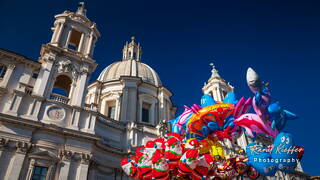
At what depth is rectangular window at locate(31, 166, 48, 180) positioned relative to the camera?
567 inches

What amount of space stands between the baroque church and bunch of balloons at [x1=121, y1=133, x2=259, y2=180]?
13.1 ft

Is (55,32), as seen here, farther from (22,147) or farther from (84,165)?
(84,165)

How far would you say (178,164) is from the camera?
29.0 feet

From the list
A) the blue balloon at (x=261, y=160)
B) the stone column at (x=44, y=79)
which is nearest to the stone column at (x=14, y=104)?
the stone column at (x=44, y=79)

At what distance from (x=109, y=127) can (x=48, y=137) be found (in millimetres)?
5849

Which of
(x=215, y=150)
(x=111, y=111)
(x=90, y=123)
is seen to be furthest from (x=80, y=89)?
(x=215, y=150)

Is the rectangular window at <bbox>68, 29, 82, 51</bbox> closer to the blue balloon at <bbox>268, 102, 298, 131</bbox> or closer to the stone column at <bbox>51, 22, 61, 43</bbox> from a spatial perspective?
the stone column at <bbox>51, 22, 61, 43</bbox>

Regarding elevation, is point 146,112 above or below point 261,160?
above

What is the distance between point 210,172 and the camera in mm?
9484

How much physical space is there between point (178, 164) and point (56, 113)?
12.0 metres

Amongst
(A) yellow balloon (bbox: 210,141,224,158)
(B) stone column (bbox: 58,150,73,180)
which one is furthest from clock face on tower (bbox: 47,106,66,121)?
(A) yellow balloon (bbox: 210,141,224,158)

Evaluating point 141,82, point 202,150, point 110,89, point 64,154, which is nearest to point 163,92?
point 141,82

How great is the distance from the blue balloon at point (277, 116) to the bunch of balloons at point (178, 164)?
2.35 meters

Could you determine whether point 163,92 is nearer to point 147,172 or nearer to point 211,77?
point 211,77
